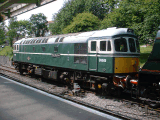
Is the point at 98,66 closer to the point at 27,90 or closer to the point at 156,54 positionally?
the point at 156,54

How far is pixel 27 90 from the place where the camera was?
11.6 metres

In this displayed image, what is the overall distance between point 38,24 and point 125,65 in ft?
242

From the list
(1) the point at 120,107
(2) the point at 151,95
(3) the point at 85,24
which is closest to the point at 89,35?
(1) the point at 120,107

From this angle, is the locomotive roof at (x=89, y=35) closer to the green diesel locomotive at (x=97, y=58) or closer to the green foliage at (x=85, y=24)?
the green diesel locomotive at (x=97, y=58)

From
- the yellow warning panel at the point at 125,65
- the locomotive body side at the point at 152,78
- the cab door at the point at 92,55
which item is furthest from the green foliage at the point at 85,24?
the locomotive body side at the point at 152,78

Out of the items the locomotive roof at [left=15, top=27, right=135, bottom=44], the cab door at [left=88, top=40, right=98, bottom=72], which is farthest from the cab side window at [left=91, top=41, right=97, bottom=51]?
the locomotive roof at [left=15, top=27, right=135, bottom=44]

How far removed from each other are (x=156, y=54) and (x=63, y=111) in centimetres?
480

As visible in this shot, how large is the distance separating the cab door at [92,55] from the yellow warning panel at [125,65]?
136cm

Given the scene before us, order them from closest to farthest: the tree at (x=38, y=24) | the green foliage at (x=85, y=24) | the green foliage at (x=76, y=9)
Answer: the green foliage at (x=85, y=24), the green foliage at (x=76, y=9), the tree at (x=38, y=24)

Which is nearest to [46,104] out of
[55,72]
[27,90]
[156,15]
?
[27,90]

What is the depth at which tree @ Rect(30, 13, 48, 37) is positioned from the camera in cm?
7794

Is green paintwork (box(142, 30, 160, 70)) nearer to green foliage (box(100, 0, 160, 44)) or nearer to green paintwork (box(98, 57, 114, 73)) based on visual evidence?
green paintwork (box(98, 57, 114, 73))

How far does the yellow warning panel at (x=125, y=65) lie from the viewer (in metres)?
9.22

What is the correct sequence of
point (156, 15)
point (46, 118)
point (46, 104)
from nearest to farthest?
point (46, 118) < point (46, 104) < point (156, 15)
